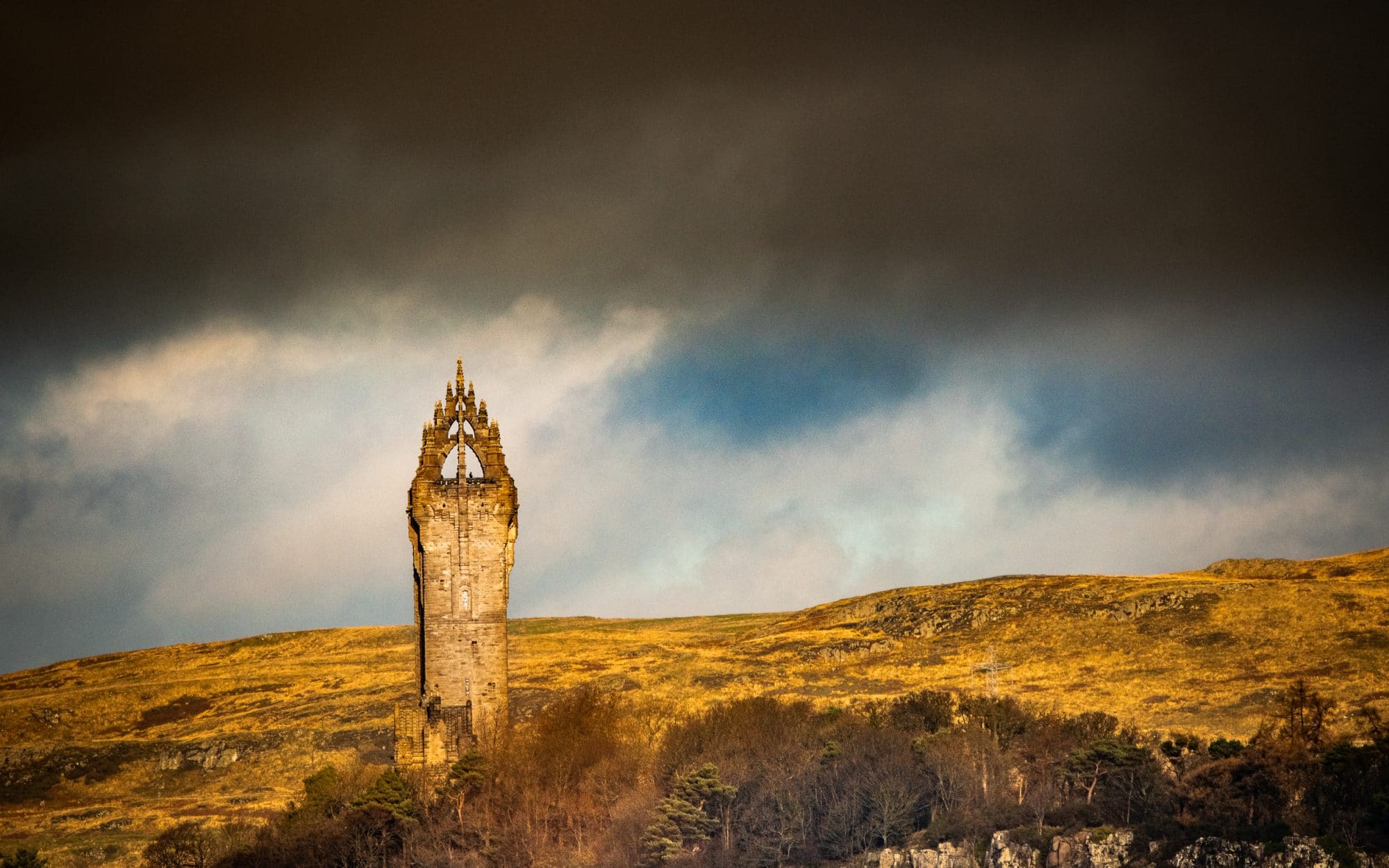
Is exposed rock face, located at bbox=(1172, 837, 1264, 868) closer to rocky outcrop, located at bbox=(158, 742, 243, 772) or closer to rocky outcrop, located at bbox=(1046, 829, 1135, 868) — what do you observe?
rocky outcrop, located at bbox=(1046, 829, 1135, 868)

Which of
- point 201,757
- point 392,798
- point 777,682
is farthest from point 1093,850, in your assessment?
point 201,757

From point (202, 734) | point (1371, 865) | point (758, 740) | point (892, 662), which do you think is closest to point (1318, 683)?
point (892, 662)

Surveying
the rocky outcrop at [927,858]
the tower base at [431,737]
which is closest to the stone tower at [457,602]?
the tower base at [431,737]

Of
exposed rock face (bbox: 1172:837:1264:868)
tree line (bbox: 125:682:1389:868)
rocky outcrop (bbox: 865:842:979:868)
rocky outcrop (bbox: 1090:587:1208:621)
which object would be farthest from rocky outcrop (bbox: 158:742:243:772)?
exposed rock face (bbox: 1172:837:1264:868)

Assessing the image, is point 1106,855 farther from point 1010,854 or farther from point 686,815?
point 686,815

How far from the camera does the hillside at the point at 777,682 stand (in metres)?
137

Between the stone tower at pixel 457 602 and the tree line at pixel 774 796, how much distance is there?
2250mm

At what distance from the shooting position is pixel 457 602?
3863 inches

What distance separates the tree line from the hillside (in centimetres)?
2728

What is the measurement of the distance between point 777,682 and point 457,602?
229 feet

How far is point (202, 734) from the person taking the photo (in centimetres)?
16288

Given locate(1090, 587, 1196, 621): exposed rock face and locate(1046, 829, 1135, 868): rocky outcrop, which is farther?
locate(1090, 587, 1196, 621): exposed rock face

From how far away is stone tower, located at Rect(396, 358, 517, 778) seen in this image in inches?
3792

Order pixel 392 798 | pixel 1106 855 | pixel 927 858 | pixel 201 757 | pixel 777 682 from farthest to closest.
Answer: pixel 777 682 → pixel 201 757 → pixel 392 798 → pixel 927 858 → pixel 1106 855
